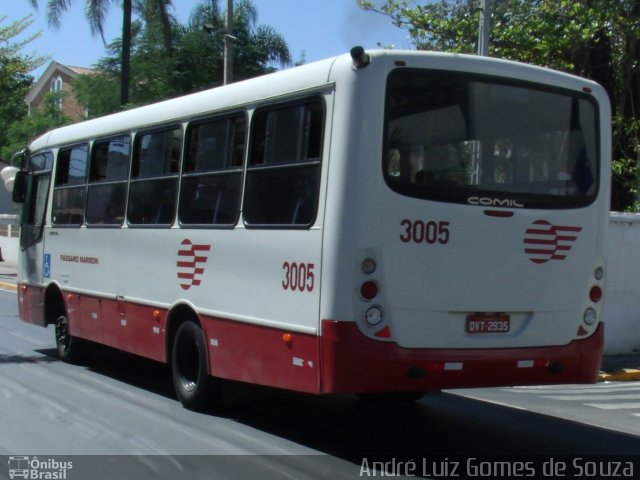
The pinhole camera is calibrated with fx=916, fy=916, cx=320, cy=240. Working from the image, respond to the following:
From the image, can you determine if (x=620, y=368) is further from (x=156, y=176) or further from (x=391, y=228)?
(x=391, y=228)

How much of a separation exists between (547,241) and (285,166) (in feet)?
7.50

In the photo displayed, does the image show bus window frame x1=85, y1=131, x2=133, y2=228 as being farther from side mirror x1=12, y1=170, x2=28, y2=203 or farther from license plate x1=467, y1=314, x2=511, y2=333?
license plate x1=467, y1=314, x2=511, y2=333

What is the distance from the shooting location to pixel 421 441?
816cm

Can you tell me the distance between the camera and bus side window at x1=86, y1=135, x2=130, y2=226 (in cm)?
1076

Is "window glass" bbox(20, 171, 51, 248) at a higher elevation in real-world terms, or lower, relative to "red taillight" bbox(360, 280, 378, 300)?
higher

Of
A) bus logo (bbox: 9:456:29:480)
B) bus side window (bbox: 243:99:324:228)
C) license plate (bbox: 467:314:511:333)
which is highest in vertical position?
bus side window (bbox: 243:99:324:228)

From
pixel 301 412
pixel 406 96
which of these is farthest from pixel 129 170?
pixel 406 96

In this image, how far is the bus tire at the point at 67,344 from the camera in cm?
1222

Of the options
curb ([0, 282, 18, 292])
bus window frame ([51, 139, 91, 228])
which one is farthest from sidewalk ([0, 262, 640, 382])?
curb ([0, 282, 18, 292])

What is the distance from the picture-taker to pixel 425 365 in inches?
276

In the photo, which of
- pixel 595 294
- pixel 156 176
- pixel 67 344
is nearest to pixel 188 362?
pixel 156 176

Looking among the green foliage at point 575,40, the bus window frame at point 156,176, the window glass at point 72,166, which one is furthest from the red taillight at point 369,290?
the green foliage at point 575,40

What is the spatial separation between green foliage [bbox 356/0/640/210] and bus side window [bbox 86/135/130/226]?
10166mm

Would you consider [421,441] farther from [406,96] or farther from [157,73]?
[157,73]
